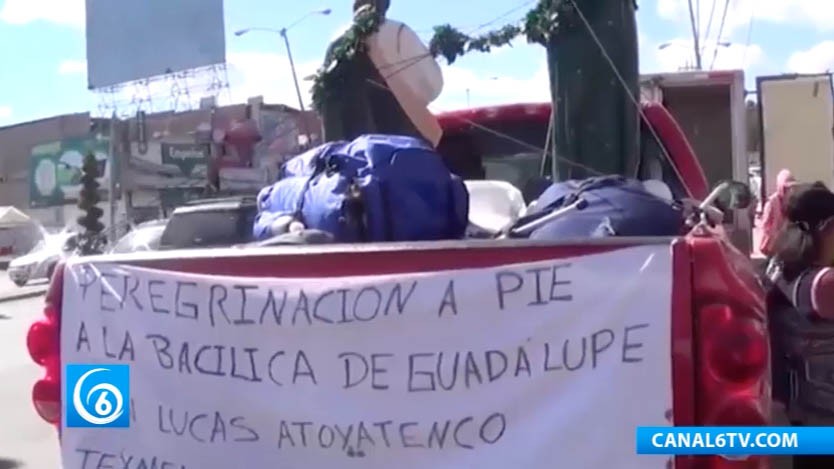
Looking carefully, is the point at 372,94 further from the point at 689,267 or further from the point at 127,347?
the point at 689,267

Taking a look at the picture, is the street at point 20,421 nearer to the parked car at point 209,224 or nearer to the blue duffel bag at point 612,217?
the parked car at point 209,224

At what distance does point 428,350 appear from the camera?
306cm

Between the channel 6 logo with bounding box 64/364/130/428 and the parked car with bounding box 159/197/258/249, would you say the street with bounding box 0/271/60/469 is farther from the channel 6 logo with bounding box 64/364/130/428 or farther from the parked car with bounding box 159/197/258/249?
the channel 6 logo with bounding box 64/364/130/428

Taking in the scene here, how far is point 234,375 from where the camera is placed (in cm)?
326

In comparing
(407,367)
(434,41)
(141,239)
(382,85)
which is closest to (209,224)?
(382,85)

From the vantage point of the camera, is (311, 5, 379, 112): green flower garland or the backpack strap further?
(311, 5, 379, 112): green flower garland

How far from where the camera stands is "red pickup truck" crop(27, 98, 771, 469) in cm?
287

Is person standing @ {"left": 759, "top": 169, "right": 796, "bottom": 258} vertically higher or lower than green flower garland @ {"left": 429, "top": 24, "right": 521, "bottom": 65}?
lower

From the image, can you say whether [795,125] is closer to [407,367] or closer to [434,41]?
[434,41]

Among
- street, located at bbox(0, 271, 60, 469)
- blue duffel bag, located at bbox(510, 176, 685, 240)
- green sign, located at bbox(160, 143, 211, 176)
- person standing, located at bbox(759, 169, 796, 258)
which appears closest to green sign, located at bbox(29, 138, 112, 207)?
green sign, located at bbox(160, 143, 211, 176)

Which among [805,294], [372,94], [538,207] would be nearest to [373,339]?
[538,207]

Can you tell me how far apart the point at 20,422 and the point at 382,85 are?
17.2 ft

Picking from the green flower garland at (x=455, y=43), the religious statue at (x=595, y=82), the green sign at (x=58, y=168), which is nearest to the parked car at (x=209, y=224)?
the green flower garland at (x=455, y=43)

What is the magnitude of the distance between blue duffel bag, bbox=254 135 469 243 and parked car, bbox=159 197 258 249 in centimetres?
353
